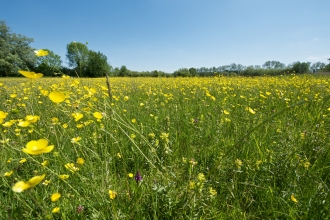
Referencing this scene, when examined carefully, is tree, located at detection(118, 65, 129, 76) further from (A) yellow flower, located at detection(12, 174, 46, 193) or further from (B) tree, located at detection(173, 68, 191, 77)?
(A) yellow flower, located at detection(12, 174, 46, 193)

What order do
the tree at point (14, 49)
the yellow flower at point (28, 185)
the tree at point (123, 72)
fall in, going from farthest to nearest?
the tree at point (123, 72) → the tree at point (14, 49) → the yellow flower at point (28, 185)

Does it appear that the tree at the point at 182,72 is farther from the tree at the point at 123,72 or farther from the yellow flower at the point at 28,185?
the yellow flower at the point at 28,185

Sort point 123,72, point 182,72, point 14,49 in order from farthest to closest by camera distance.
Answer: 1. point 123,72
2. point 14,49
3. point 182,72

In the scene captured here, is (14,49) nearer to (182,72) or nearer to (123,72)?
(123,72)

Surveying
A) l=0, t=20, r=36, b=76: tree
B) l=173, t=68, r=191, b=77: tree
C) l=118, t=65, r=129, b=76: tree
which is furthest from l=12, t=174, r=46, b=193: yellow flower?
l=118, t=65, r=129, b=76: tree

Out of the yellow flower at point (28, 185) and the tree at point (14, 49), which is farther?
the tree at point (14, 49)

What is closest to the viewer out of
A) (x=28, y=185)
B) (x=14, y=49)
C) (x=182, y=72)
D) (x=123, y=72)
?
(x=28, y=185)

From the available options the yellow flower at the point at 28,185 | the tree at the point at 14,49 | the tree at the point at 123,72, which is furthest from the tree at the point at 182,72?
the yellow flower at the point at 28,185

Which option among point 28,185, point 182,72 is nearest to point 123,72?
point 182,72

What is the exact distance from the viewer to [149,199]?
1059 mm

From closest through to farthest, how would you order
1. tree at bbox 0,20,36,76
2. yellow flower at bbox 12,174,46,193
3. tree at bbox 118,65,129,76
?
yellow flower at bbox 12,174,46,193
tree at bbox 0,20,36,76
tree at bbox 118,65,129,76

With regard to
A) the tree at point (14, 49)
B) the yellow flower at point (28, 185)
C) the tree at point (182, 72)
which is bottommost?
the yellow flower at point (28, 185)

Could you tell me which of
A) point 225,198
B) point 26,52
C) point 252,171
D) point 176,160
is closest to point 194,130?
point 176,160

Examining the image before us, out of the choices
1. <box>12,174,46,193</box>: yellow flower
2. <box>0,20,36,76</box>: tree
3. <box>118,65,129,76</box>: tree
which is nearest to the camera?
<box>12,174,46,193</box>: yellow flower
